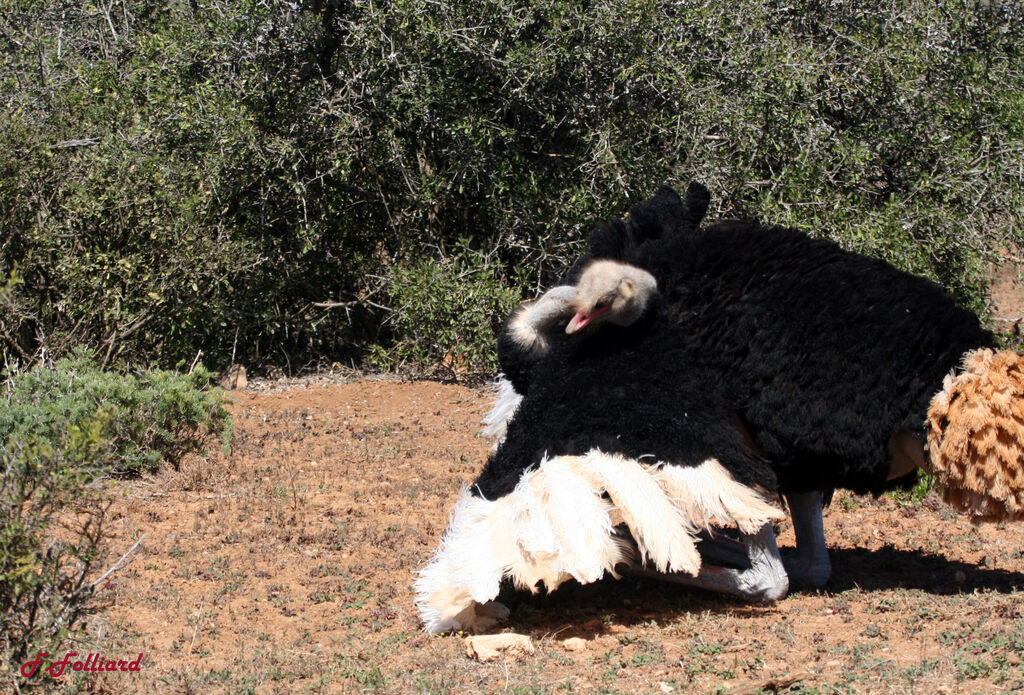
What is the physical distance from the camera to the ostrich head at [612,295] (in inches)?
185

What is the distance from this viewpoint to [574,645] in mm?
4570

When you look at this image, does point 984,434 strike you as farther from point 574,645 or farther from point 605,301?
point 574,645

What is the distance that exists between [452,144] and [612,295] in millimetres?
5193

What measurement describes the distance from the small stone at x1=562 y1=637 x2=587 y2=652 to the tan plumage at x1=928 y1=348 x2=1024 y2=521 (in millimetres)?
1449

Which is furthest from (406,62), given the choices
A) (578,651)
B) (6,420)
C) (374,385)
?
(578,651)

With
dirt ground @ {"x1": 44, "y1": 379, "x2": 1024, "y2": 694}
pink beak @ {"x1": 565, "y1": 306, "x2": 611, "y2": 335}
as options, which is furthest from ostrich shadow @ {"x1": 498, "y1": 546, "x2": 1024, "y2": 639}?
pink beak @ {"x1": 565, "y1": 306, "x2": 611, "y2": 335}

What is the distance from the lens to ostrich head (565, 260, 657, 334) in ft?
15.4

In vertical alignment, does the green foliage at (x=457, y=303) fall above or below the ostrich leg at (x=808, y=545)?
below

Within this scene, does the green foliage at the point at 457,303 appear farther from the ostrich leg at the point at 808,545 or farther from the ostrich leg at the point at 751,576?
the ostrich leg at the point at 751,576

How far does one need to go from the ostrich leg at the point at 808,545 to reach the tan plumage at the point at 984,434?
707 millimetres

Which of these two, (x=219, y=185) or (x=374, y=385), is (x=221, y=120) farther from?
(x=374, y=385)
